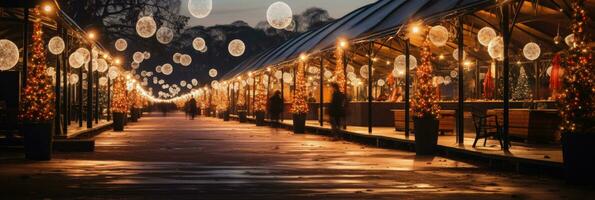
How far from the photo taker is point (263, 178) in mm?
15586

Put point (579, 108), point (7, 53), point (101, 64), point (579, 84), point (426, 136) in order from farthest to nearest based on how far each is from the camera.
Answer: point (101, 64) < point (7, 53) < point (426, 136) < point (579, 84) < point (579, 108)

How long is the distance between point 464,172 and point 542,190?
3367 millimetres

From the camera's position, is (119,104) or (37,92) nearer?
(37,92)

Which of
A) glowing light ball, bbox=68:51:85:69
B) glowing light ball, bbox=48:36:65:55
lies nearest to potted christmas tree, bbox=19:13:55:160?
glowing light ball, bbox=48:36:65:55

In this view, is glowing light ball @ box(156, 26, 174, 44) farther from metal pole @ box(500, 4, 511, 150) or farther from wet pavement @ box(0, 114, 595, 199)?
metal pole @ box(500, 4, 511, 150)

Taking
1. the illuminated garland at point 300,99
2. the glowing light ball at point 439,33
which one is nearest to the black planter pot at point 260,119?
the illuminated garland at point 300,99

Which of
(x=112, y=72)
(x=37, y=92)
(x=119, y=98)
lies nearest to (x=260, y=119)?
(x=112, y=72)

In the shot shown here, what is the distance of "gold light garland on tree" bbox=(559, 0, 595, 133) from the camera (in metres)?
15.1

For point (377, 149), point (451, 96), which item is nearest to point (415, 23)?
point (377, 149)

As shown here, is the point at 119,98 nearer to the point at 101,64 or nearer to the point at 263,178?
the point at 101,64

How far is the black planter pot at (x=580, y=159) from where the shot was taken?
14.6 meters

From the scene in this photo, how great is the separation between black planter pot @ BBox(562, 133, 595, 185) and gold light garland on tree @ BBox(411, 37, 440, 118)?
8.54 meters

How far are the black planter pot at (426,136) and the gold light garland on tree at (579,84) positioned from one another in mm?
7568

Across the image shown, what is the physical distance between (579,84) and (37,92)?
37.0 ft
